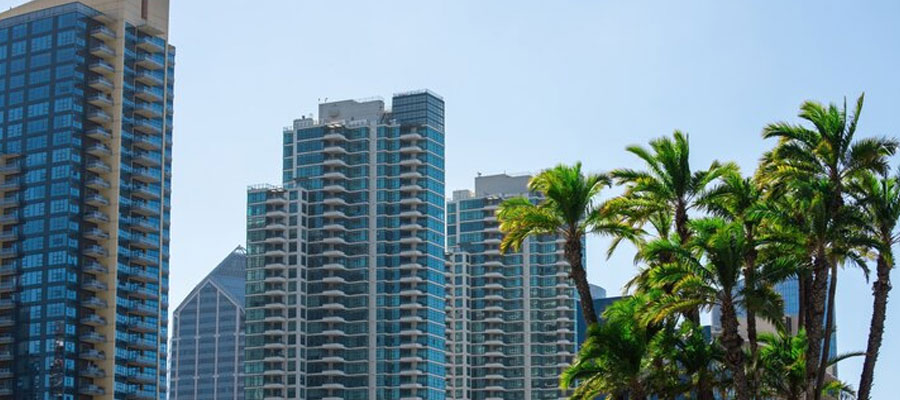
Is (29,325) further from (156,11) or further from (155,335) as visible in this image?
(156,11)

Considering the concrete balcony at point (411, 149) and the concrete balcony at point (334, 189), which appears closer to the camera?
the concrete balcony at point (334, 189)

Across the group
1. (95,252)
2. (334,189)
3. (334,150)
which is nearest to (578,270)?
(95,252)

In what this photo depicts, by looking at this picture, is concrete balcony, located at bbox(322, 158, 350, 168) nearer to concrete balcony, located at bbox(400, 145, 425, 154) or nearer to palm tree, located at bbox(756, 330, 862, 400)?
concrete balcony, located at bbox(400, 145, 425, 154)

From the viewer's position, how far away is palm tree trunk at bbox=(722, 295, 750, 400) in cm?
4572

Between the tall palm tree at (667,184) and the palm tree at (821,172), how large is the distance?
109 inches

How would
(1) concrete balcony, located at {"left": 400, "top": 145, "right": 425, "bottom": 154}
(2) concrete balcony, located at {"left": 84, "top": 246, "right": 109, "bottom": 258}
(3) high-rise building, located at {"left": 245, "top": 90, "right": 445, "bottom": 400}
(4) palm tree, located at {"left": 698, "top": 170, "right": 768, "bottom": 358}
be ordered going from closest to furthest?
(4) palm tree, located at {"left": 698, "top": 170, "right": 768, "bottom": 358}, (2) concrete balcony, located at {"left": 84, "top": 246, "right": 109, "bottom": 258}, (3) high-rise building, located at {"left": 245, "top": 90, "right": 445, "bottom": 400}, (1) concrete balcony, located at {"left": 400, "top": 145, "right": 425, "bottom": 154}

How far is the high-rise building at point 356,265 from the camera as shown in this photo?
7362 inches

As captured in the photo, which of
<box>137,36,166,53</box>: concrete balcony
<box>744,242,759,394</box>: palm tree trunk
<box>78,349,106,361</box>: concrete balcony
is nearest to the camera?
<box>744,242,759,394</box>: palm tree trunk

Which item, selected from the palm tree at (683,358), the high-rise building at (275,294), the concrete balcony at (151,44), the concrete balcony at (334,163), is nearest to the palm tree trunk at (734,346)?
the palm tree at (683,358)

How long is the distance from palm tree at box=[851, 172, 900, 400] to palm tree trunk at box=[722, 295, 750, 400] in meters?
4.48

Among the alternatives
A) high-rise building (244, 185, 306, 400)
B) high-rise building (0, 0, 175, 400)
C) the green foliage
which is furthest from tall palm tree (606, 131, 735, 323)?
high-rise building (244, 185, 306, 400)

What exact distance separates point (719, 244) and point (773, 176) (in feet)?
20.8

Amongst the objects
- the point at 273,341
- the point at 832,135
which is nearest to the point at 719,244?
the point at 832,135

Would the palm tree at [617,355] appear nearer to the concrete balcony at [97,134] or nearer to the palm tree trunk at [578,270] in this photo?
the palm tree trunk at [578,270]
